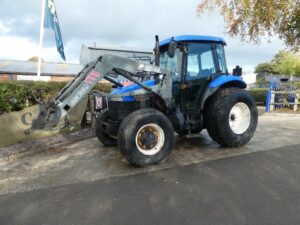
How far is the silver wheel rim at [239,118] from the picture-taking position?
18.9 ft

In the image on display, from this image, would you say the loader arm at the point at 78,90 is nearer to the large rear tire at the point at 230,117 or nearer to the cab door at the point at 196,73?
the cab door at the point at 196,73

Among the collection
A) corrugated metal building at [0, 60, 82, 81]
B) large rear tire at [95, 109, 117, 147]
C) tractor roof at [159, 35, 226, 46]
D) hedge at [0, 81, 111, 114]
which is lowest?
large rear tire at [95, 109, 117, 147]

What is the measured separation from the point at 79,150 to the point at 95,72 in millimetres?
2125

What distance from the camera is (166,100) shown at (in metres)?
5.18

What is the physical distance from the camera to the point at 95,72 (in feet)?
14.9

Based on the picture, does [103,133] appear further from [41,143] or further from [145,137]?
[145,137]

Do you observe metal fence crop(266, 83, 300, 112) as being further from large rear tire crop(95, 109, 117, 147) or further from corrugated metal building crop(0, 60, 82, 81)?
corrugated metal building crop(0, 60, 82, 81)

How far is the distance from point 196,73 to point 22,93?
15.4 feet

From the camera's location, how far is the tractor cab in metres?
5.21

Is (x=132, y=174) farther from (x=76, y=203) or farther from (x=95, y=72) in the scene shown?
(x=95, y=72)

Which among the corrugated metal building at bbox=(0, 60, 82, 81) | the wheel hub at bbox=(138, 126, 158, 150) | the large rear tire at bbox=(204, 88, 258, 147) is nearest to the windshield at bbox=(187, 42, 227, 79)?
the large rear tire at bbox=(204, 88, 258, 147)

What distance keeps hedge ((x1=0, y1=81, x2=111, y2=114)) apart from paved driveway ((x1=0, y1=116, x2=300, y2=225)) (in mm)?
2053

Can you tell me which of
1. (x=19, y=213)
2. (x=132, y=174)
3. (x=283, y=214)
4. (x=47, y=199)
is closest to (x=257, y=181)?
(x=283, y=214)

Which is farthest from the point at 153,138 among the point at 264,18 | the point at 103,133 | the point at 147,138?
the point at 264,18
